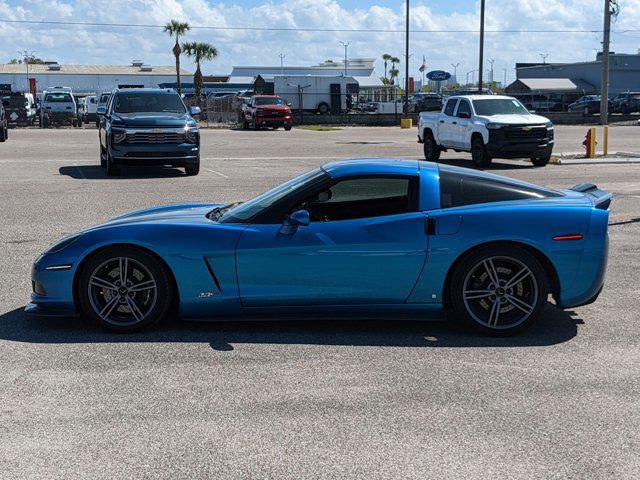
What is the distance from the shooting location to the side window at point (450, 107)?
2500cm

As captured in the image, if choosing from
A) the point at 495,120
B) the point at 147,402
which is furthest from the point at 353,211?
the point at 495,120

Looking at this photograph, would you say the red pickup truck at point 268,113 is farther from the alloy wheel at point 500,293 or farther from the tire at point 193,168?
the alloy wheel at point 500,293

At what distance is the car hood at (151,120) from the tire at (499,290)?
14.2 meters

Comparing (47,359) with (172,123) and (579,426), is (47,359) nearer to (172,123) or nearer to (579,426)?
(579,426)

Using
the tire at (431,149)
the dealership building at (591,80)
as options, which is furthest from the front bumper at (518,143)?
the dealership building at (591,80)

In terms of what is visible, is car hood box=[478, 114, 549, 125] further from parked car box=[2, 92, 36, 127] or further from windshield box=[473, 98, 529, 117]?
parked car box=[2, 92, 36, 127]

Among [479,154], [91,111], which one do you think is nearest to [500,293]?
[479,154]

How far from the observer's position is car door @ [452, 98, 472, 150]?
942 inches

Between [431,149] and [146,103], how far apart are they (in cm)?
911

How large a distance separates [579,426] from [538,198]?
2.41 meters

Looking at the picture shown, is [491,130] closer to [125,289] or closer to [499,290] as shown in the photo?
[499,290]

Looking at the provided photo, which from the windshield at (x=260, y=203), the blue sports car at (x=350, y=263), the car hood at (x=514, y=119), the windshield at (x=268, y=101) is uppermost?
the windshield at (x=268, y=101)

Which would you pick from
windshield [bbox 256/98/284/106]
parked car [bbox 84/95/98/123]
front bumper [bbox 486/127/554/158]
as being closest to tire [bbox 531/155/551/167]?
front bumper [bbox 486/127/554/158]

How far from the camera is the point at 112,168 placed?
19.8 metres
